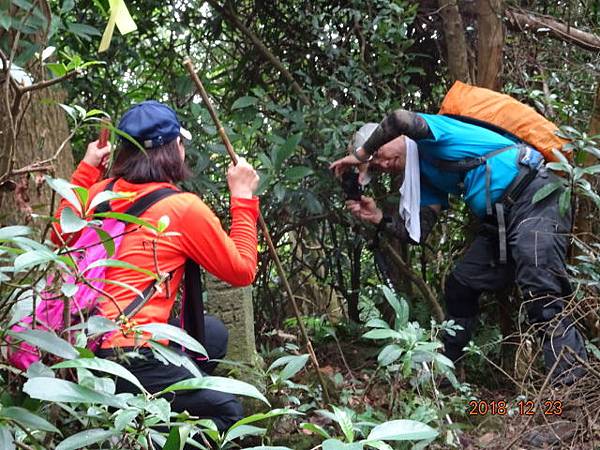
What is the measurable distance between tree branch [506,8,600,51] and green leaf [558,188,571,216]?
145 cm

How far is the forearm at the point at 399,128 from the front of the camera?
12.5 feet

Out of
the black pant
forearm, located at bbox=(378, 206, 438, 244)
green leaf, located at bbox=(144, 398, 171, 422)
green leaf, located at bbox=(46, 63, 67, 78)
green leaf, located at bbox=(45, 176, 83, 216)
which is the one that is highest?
green leaf, located at bbox=(46, 63, 67, 78)

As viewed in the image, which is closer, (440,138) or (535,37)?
(440,138)

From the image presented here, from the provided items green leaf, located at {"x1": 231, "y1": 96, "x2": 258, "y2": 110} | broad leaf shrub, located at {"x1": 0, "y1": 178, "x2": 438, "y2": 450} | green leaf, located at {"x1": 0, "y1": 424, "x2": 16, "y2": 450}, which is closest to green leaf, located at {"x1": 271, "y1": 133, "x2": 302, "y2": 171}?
green leaf, located at {"x1": 231, "y1": 96, "x2": 258, "y2": 110}

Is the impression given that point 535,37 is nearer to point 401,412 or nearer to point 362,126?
point 362,126

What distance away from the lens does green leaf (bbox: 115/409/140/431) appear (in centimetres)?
123

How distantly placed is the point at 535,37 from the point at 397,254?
5.32 ft

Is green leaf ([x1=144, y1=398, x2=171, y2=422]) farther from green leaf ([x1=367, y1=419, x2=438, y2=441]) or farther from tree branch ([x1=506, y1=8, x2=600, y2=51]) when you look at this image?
tree branch ([x1=506, y1=8, x2=600, y2=51])

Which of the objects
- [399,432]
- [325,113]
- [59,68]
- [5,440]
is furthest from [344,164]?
[5,440]

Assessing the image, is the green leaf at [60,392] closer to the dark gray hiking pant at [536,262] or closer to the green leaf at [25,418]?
the green leaf at [25,418]

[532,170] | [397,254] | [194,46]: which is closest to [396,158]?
[532,170]

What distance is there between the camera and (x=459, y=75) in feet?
14.8

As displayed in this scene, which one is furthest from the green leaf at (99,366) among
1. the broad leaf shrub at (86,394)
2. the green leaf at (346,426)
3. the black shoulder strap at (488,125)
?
the black shoulder strap at (488,125)

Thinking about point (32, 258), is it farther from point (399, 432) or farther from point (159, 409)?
point (399, 432)
